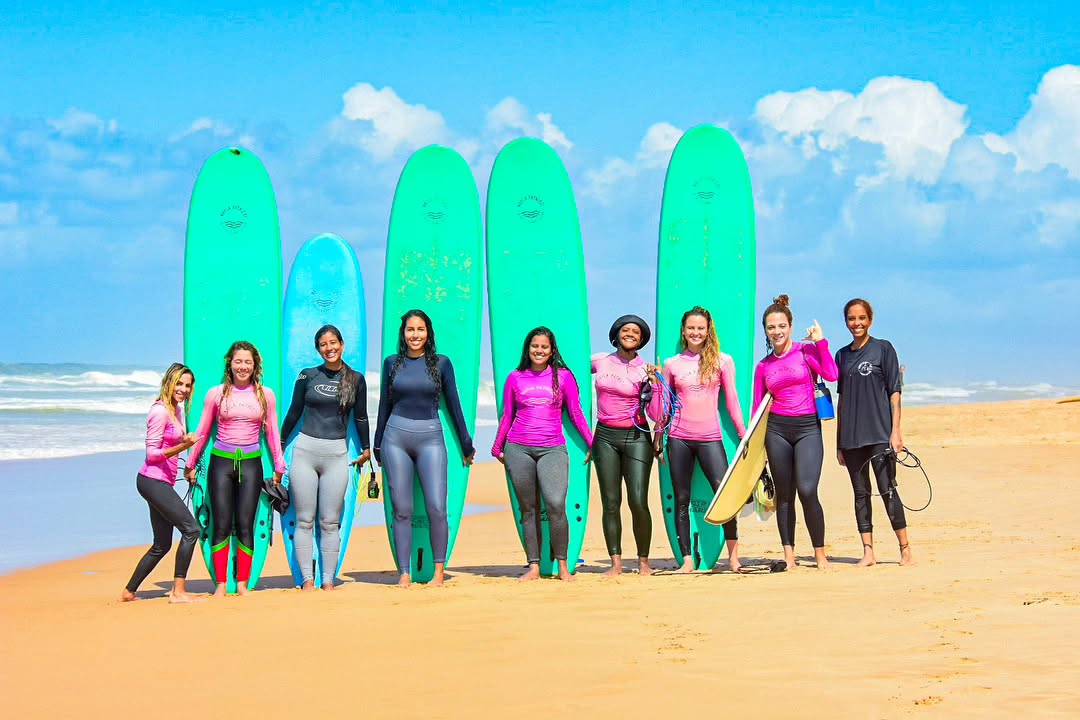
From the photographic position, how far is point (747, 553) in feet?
20.5

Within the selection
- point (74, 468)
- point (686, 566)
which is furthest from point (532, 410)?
point (74, 468)

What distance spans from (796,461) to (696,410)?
53cm

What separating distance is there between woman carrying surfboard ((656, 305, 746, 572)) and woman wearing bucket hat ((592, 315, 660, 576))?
0.36 ft

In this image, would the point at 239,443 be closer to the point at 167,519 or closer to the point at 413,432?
the point at 167,519

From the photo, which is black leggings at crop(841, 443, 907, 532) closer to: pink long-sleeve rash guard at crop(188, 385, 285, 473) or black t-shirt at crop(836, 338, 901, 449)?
black t-shirt at crop(836, 338, 901, 449)

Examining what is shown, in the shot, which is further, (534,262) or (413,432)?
(534,262)

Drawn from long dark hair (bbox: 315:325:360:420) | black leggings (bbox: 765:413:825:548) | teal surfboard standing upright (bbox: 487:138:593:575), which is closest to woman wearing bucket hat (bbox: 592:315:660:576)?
teal surfboard standing upright (bbox: 487:138:593:575)

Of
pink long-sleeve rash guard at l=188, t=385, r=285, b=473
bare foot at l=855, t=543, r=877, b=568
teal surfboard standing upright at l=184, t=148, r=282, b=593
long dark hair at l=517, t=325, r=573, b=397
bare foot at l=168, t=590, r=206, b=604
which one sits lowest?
bare foot at l=168, t=590, r=206, b=604

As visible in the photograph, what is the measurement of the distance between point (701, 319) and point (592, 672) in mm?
2360

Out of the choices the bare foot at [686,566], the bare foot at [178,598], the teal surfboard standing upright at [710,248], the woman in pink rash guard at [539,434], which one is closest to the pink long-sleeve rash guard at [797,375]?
the teal surfboard standing upright at [710,248]

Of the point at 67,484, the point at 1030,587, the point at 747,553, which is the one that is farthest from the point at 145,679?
the point at 67,484

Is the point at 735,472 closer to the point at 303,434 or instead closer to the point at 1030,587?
the point at 1030,587

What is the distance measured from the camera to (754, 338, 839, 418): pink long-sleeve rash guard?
5.05m

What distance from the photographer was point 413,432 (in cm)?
510
